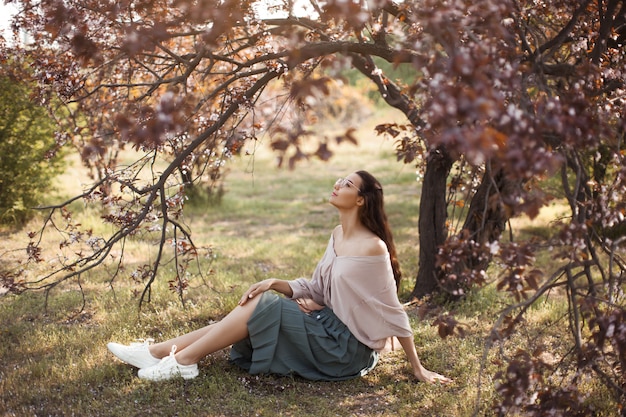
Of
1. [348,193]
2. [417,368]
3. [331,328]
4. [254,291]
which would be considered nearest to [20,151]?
[254,291]

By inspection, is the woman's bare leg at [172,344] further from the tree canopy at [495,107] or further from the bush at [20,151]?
the bush at [20,151]

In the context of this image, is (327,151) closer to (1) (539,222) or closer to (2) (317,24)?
(2) (317,24)

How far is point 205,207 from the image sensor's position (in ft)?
32.2

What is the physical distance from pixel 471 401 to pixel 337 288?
0.95 metres

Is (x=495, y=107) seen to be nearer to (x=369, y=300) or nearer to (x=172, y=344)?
(x=369, y=300)

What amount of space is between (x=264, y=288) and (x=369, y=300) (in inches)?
23.7

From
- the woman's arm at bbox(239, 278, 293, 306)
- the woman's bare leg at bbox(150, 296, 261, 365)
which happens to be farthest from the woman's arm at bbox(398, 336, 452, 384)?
the woman's bare leg at bbox(150, 296, 261, 365)

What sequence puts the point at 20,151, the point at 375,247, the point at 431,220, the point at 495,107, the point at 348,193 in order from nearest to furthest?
the point at 495,107 → the point at 375,247 → the point at 348,193 → the point at 431,220 → the point at 20,151

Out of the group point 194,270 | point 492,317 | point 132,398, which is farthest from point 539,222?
point 132,398

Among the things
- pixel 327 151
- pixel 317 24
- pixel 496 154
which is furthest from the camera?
pixel 317 24

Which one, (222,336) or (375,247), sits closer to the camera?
(222,336)

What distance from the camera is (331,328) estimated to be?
3.72 metres

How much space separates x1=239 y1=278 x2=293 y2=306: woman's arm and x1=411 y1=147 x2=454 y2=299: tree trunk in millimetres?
1553

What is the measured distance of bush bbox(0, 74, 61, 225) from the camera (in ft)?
23.4
